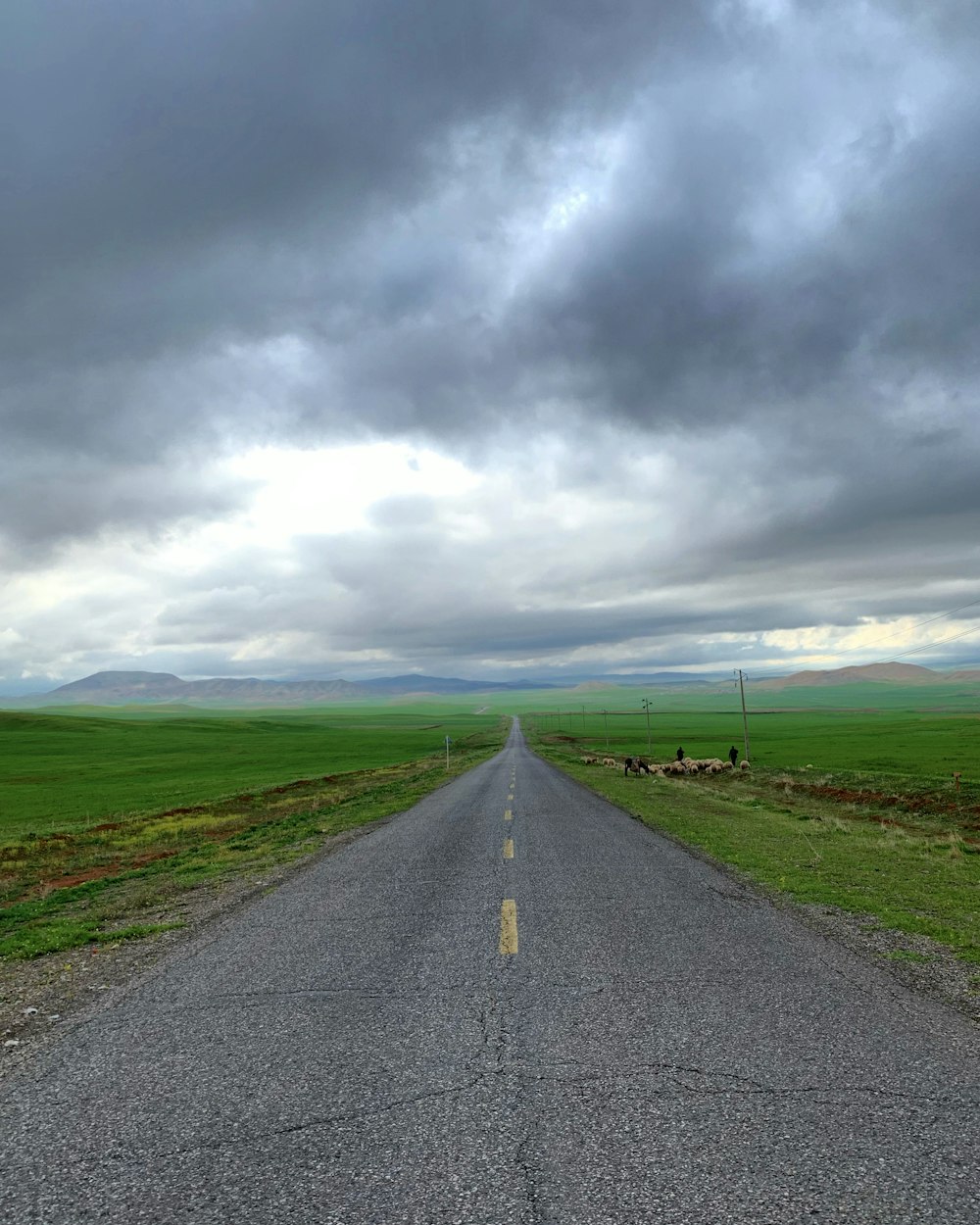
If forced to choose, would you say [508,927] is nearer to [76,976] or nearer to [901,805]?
[76,976]

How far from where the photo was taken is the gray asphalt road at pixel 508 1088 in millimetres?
4086

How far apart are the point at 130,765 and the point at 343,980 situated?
76787mm

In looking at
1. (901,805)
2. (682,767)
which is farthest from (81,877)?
(682,767)

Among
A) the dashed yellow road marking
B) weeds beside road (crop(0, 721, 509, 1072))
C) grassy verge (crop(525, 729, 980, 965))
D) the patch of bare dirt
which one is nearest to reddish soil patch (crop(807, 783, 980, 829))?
grassy verge (crop(525, 729, 980, 965))

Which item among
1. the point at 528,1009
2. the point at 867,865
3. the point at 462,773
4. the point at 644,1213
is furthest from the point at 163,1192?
the point at 462,773

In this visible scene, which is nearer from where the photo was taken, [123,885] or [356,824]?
[123,885]

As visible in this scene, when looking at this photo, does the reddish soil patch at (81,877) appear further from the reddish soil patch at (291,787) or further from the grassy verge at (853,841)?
the reddish soil patch at (291,787)

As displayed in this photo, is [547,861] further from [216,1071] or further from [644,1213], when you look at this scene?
[644,1213]

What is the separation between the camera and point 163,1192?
4203 millimetres

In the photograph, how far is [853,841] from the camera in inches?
794

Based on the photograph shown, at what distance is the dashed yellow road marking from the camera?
880 centimetres

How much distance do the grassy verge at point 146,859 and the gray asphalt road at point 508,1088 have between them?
11.4ft

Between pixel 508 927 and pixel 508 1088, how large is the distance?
4.51 meters

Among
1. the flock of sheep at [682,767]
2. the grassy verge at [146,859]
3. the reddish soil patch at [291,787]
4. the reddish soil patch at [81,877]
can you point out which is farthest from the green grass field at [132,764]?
the flock of sheep at [682,767]
